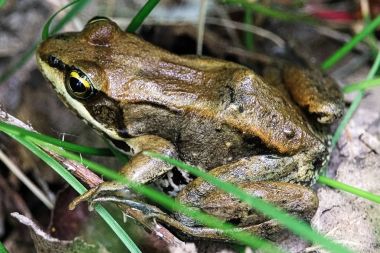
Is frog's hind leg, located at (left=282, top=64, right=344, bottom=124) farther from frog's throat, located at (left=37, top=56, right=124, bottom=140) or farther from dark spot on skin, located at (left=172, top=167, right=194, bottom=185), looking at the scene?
frog's throat, located at (left=37, top=56, right=124, bottom=140)

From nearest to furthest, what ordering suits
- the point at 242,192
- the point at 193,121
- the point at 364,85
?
1. the point at 242,192
2. the point at 193,121
3. the point at 364,85

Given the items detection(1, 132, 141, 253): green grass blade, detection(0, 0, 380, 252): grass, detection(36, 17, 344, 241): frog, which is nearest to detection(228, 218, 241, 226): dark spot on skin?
detection(36, 17, 344, 241): frog

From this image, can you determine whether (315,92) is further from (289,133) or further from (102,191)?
(102,191)

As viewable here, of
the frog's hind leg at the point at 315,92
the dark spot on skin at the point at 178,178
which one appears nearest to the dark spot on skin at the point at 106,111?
the dark spot on skin at the point at 178,178

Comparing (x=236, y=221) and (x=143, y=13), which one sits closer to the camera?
(x=236, y=221)

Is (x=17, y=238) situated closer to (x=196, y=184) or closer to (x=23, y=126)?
(x=23, y=126)

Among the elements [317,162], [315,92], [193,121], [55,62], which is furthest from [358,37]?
[55,62]

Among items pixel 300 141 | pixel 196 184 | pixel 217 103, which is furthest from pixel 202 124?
pixel 300 141
